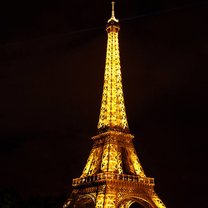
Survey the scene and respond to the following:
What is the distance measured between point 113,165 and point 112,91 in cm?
870

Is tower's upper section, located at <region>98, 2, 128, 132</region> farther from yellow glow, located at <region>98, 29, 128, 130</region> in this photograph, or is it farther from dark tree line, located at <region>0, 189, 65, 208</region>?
dark tree line, located at <region>0, 189, 65, 208</region>

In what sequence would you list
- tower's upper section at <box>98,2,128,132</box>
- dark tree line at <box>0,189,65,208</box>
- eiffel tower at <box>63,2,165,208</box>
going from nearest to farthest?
1. dark tree line at <box>0,189,65,208</box>
2. eiffel tower at <box>63,2,165,208</box>
3. tower's upper section at <box>98,2,128,132</box>

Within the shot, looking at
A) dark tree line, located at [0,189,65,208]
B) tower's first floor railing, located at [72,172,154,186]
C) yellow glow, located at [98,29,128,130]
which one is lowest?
dark tree line, located at [0,189,65,208]

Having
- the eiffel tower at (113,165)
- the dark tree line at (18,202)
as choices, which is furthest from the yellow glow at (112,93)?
the dark tree line at (18,202)

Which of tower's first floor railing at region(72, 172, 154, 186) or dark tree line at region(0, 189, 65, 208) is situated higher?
tower's first floor railing at region(72, 172, 154, 186)

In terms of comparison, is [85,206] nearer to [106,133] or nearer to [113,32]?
[106,133]

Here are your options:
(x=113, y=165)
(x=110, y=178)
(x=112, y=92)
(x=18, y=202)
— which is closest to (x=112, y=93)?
(x=112, y=92)

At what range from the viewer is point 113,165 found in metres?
41.7

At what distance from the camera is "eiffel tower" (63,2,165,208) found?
40.2 meters

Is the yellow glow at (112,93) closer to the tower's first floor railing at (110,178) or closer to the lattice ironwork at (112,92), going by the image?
the lattice ironwork at (112,92)

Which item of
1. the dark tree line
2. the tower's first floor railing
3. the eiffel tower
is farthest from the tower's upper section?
the dark tree line

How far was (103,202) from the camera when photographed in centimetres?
3828

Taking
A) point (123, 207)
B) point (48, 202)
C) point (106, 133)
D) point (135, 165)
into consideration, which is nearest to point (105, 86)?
point (106, 133)

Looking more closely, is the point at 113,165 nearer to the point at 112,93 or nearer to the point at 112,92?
the point at 112,93
